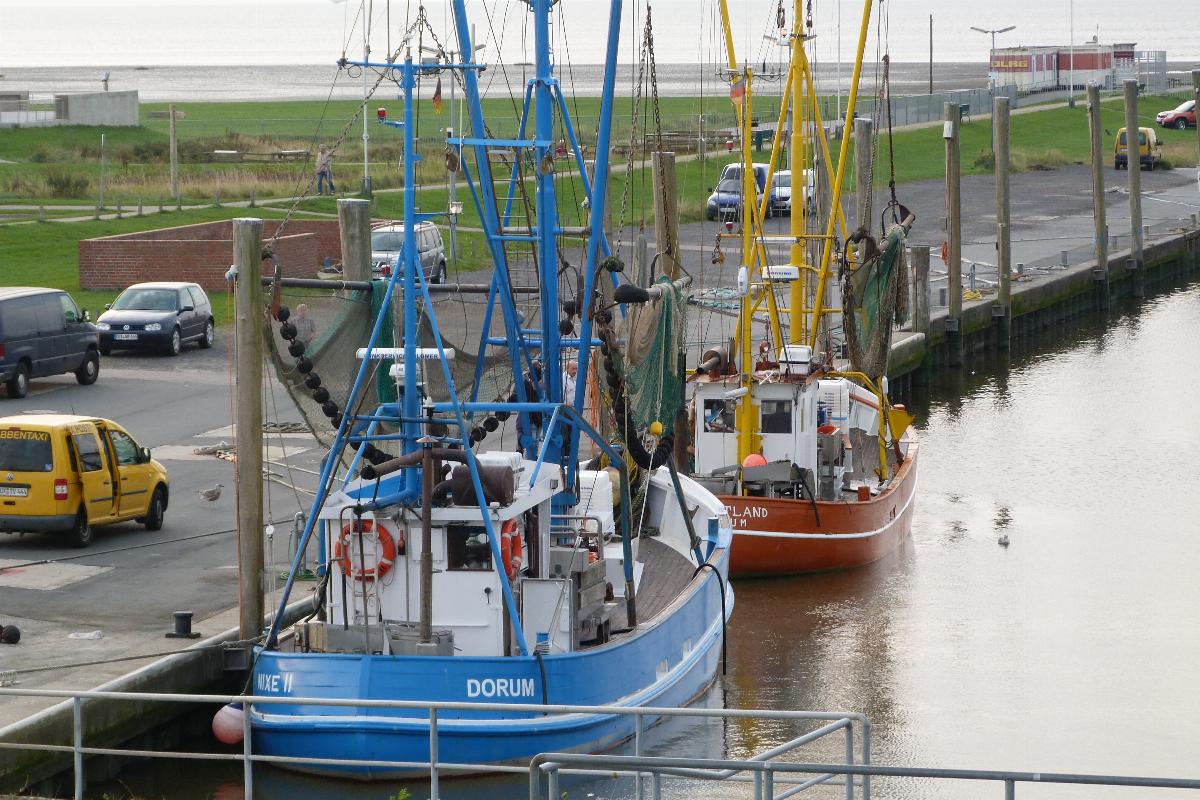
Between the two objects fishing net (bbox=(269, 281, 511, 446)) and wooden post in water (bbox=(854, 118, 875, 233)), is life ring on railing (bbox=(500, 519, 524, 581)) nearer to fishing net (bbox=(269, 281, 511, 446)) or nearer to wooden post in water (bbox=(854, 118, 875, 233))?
fishing net (bbox=(269, 281, 511, 446))

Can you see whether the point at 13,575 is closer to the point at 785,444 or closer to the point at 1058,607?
the point at 785,444

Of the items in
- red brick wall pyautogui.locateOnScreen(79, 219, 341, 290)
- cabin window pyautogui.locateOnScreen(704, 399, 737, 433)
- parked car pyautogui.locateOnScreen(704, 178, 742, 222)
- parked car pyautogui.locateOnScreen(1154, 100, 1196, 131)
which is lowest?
cabin window pyautogui.locateOnScreen(704, 399, 737, 433)

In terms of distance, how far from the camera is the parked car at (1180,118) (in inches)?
3329

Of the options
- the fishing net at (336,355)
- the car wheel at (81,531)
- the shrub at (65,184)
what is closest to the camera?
the fishing net at (336,355)

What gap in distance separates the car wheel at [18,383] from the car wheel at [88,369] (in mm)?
1295

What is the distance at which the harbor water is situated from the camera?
18.0 metres

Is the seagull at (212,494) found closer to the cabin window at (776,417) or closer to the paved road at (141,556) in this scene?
the paved road at (141,556)

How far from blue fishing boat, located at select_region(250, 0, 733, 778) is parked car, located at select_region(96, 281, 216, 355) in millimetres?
17880

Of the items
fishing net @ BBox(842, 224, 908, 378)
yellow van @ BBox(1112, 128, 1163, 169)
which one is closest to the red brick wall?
fishing net @ BBox(842, 224, 908, 378)

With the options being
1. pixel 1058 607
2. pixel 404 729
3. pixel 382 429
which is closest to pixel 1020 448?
pixel 1058 607

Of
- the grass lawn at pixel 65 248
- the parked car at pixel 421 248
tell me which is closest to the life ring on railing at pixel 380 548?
the parked car at pixel 421 248

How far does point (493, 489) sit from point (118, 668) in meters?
3.68

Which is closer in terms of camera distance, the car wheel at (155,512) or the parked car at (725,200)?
the car wheel at (155,512)

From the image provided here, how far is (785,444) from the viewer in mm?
24766
